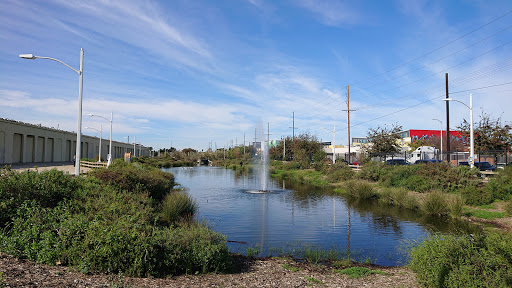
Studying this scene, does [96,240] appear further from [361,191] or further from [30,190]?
[361,191]

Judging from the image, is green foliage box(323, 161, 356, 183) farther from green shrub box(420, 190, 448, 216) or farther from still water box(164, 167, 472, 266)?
green shrub box(420, 190, 448, 216)

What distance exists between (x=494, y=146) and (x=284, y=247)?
3650 cm

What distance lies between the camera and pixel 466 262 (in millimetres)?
6703

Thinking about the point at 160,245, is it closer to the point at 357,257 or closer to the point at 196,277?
the point at 196,277

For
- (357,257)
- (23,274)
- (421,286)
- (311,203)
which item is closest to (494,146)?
(311,203)

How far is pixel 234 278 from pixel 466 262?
15.0 feet

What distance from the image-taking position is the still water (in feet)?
43.5

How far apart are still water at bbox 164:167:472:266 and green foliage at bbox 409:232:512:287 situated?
3.20m

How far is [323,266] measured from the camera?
32.0 ft

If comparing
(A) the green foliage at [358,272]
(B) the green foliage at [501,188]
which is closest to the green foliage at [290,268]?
(A) the green foliage at [358,272]

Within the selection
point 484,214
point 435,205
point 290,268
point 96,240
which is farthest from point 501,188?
point 96,240

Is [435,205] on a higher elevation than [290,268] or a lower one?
higher

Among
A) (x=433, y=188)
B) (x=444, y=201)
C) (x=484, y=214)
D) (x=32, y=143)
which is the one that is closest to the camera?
(x=484, y=214)

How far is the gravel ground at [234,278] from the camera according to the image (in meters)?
6.26
